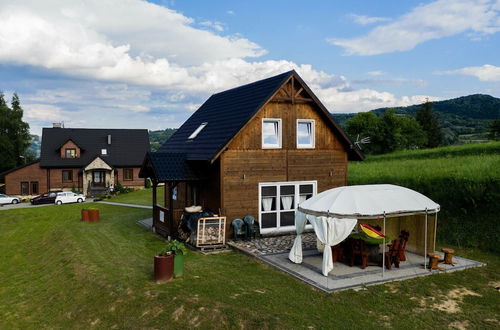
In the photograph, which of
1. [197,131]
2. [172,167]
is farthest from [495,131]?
[172,167]

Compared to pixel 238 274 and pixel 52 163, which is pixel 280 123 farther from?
pixel 52 163

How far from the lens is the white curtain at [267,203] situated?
1791 cm

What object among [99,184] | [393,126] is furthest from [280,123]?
[393,126]

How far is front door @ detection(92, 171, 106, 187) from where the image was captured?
156 feet

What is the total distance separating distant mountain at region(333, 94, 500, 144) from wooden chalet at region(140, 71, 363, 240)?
294 feet

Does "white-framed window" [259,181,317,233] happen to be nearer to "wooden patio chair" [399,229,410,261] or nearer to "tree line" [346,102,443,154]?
"wooden patio chair" [399,229,410,261]

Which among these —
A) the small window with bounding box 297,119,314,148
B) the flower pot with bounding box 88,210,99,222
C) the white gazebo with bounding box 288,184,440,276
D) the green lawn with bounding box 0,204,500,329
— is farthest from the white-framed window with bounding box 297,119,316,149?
the flower pot with bounding box 88,210,99,222

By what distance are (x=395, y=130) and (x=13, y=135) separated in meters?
64.0

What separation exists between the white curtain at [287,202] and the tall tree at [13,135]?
56.4 meters

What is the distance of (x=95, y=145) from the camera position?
2009 inches

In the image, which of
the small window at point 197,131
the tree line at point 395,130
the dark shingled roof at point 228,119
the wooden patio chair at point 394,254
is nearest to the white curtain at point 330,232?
the wooden patio chair at point 394,254

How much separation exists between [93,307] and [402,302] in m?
8.38

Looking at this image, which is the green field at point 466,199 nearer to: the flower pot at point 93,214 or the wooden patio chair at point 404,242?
the wooden patio chair at point 404,242

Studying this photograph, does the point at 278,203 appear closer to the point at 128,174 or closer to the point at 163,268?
the point at 163,268
